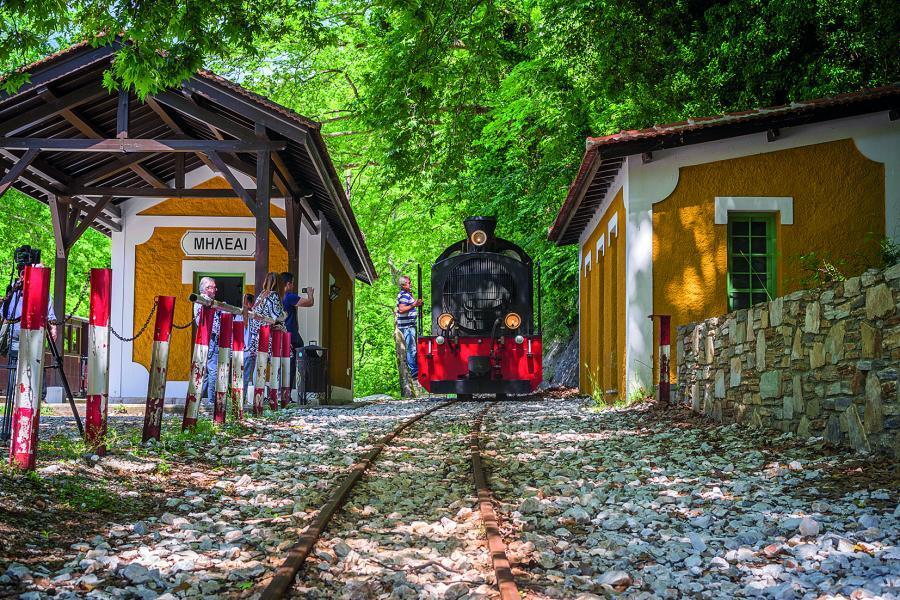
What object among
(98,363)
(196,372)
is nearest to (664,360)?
(196,372)

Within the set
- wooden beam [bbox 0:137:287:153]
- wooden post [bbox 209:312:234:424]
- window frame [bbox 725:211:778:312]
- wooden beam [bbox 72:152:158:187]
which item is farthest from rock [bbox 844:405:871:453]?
wooden beam [bbox 72:152:158:187]

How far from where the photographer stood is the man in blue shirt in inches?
544

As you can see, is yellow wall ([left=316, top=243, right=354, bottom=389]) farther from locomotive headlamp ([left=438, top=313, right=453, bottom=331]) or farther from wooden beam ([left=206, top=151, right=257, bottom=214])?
wooden beam ([left=206, top=151, right=257, bottom=214])

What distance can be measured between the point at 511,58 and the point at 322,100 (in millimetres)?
8612

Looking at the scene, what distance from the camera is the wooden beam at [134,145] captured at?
487 inches

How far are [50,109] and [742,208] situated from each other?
31.4ft

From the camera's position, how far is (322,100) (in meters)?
30.2

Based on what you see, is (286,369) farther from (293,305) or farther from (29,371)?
(29,371)

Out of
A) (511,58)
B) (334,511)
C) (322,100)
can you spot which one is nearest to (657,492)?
(334,511)

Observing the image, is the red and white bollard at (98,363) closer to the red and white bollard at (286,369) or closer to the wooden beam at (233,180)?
the wooden beam at (233,180)

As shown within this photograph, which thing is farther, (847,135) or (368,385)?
(368,385)

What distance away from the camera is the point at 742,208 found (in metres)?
12.7

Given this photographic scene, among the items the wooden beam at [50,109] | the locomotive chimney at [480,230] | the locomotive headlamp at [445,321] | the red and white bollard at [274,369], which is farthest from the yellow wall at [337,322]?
the wooden beam at [50,109]

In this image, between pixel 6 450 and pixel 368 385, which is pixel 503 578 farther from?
pixel 368 385
